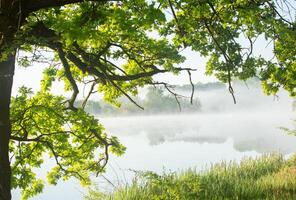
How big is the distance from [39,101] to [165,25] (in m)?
3.88

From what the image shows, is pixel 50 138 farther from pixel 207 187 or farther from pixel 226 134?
pixel 226 134

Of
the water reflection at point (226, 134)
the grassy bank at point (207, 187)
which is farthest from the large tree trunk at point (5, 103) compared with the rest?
the water reflection at point (226, 134)

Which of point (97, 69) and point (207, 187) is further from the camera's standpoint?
point (207, 187)

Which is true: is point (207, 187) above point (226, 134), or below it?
above

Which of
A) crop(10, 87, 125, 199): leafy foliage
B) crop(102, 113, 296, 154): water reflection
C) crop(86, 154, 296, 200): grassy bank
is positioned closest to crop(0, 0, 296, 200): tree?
crop(10, 87, 125, 199): leafy foliage

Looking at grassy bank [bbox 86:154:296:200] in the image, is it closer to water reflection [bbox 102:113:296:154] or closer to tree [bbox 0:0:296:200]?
tree [bbox 0:0:296:200]

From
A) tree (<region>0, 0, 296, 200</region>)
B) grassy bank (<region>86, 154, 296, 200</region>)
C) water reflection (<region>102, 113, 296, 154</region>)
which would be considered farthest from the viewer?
water reflection (<region>102, 113, 296, 154</region>)

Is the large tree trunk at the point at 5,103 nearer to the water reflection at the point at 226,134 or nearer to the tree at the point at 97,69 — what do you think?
the tree at the point at 97,69

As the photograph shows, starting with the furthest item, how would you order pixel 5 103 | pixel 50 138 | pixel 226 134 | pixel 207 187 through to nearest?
pixel 226 134, pixel 207 187, pixel 50 138, pixel 5 103

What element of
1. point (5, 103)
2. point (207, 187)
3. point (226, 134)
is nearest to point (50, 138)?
point (5, 103)

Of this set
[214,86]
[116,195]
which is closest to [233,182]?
[116,195]

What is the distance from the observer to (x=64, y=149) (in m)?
11.4

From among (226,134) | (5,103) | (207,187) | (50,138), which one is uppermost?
(5,103)

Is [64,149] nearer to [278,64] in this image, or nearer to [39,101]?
[39,101]
